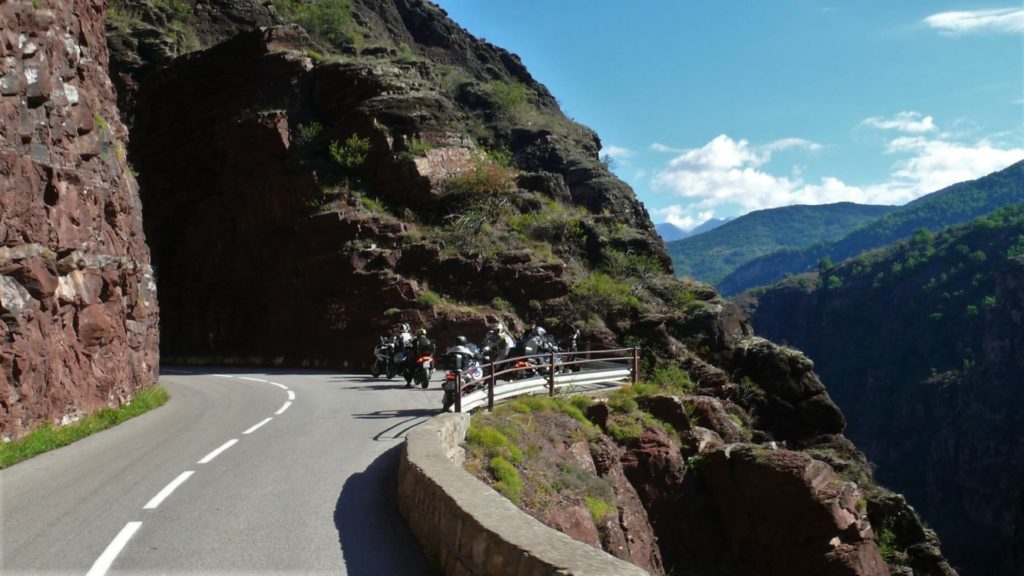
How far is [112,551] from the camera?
6508 millimetres

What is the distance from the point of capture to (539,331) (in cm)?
2141

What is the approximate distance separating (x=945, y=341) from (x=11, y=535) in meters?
153

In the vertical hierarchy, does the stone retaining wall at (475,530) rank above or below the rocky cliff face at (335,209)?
below

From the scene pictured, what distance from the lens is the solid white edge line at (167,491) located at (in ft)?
26.7

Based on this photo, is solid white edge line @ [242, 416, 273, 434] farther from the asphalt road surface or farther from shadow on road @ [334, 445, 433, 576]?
shadow on road @ [334, 445, 433, 576]

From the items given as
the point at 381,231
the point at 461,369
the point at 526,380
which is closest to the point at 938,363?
the point at 381,231

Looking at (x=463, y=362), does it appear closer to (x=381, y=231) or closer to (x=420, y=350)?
(x=420, y=350)

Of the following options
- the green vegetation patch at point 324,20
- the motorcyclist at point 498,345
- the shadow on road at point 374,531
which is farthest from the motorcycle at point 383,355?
the green vegetation patch at point 324,20

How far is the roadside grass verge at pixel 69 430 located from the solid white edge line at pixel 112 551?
4.68 metres

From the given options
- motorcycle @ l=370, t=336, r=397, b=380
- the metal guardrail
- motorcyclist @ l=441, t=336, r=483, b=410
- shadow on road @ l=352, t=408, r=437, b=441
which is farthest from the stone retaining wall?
motorcycle @ l=370, t=336, r=397, b=380

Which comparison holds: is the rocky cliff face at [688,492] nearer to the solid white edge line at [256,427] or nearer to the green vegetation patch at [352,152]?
the solid white edge line at [256,427]

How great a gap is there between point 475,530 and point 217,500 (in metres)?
4.09

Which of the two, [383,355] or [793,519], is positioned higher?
[383,355]

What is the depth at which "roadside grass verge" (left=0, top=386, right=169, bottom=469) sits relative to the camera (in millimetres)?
11298
